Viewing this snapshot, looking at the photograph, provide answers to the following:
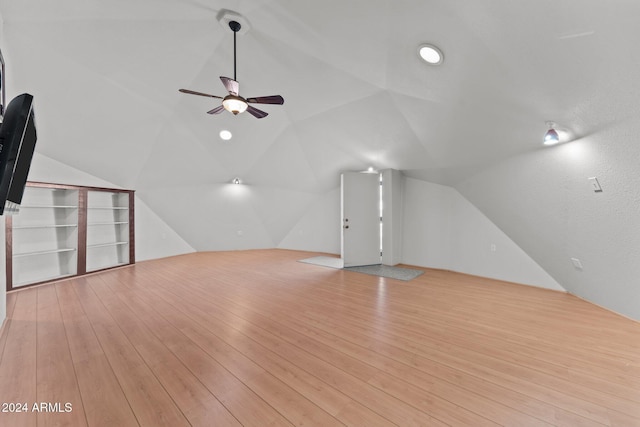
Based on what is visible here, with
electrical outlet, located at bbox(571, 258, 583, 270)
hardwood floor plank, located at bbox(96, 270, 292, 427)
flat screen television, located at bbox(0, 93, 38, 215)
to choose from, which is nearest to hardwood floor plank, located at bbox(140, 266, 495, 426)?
hardwood floor plank, located at bbox(96, 270, 292, 427)

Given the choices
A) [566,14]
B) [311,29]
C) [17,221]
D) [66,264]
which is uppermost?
[311,29]

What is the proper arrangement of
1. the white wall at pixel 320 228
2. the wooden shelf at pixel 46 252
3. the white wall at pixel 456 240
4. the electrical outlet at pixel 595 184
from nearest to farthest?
the electrical outlet at pixel 595 184, the wooden shelf at pixel 46 252, the white wall at pixel 456 240, the white wall at pixel 320 228

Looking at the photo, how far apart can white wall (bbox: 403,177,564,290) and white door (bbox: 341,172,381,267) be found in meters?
0.84

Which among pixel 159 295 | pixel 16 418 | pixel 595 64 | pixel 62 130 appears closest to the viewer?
pixel 16 418

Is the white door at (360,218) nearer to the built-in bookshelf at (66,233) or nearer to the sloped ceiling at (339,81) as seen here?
the sloped ceiling at (339,81)

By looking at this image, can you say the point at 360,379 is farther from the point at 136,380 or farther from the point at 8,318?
the point at 8,318

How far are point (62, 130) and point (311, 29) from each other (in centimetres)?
469

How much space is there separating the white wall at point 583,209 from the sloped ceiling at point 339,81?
0.08m

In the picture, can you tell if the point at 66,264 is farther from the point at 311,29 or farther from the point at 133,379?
the point at 311,29

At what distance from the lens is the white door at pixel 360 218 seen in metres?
6.14

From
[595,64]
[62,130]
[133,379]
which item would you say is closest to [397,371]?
[133,379]

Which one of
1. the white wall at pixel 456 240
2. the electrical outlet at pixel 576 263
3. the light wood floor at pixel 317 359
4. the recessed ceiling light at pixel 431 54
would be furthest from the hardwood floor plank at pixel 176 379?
the white wall at pixel 456 240

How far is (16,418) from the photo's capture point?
5.18 ft

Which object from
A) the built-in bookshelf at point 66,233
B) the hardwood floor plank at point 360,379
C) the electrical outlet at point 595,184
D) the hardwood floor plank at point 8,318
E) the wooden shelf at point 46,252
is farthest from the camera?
the built-in bookshelf at point 66,233
